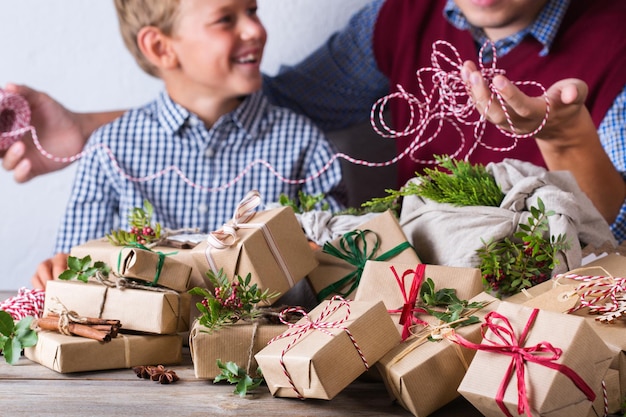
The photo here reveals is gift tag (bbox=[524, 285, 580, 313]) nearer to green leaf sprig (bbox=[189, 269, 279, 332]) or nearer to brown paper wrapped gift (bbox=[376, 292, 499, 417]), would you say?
brown paper wrapped gift (bbox=[376, 292, 499, 417])

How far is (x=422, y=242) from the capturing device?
119 centimetres

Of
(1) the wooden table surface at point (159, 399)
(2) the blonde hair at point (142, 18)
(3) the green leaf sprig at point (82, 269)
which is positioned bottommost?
(1) the wooden table surface at point (159, 399)

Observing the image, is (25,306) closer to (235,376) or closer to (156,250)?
(156,250)

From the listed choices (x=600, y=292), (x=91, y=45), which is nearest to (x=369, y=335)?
(x=600, y=292)

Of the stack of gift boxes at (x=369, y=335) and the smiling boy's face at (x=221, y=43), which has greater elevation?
the smiling boy's face at (x=221, y=43)

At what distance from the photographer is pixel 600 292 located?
966mm

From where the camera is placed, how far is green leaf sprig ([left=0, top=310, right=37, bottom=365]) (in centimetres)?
102

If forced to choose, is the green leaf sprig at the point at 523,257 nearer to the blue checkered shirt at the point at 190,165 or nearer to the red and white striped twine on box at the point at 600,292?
the red and white striped twine on box at the point at 600,292

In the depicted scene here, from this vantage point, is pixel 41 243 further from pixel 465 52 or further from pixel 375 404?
pixel 375 404

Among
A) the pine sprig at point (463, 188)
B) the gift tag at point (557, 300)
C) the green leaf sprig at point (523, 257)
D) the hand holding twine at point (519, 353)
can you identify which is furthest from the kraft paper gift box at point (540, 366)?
the pine sprig at point (463, 188)

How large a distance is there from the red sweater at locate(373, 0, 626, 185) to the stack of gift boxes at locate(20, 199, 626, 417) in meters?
0.61

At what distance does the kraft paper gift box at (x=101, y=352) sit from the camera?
98 centimetres

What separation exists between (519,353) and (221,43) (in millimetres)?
1048

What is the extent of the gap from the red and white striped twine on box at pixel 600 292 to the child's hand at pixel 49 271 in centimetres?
90
